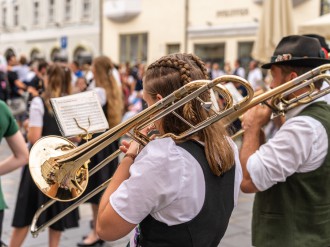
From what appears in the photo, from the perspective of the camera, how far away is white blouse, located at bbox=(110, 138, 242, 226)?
1.48 meters

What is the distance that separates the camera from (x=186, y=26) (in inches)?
742

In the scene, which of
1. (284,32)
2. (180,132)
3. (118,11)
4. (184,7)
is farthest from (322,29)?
(118,11)

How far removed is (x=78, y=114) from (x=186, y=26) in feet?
56.2

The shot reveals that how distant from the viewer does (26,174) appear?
3.53 m

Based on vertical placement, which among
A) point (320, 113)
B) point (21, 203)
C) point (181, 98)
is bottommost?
point (21, 203)

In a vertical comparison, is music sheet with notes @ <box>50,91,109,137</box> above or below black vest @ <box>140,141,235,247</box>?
above

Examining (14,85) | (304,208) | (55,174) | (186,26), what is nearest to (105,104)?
(55,174)

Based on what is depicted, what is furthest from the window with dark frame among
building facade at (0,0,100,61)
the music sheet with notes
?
the music sheet with notes

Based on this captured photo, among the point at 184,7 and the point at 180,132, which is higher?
the point at 184,7

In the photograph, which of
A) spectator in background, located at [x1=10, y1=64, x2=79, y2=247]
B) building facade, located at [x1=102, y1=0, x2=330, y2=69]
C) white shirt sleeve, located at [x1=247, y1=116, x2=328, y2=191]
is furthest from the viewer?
building facade, located at [x1=102, y1=0, x2=330, y2=69]

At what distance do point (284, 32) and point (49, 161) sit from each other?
215 inches

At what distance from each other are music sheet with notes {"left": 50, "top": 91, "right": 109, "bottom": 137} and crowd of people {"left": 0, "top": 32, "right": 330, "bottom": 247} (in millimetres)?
360

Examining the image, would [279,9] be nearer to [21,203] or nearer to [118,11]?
[21,203]

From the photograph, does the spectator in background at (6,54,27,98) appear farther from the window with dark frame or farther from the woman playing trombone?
the window with dark frame
